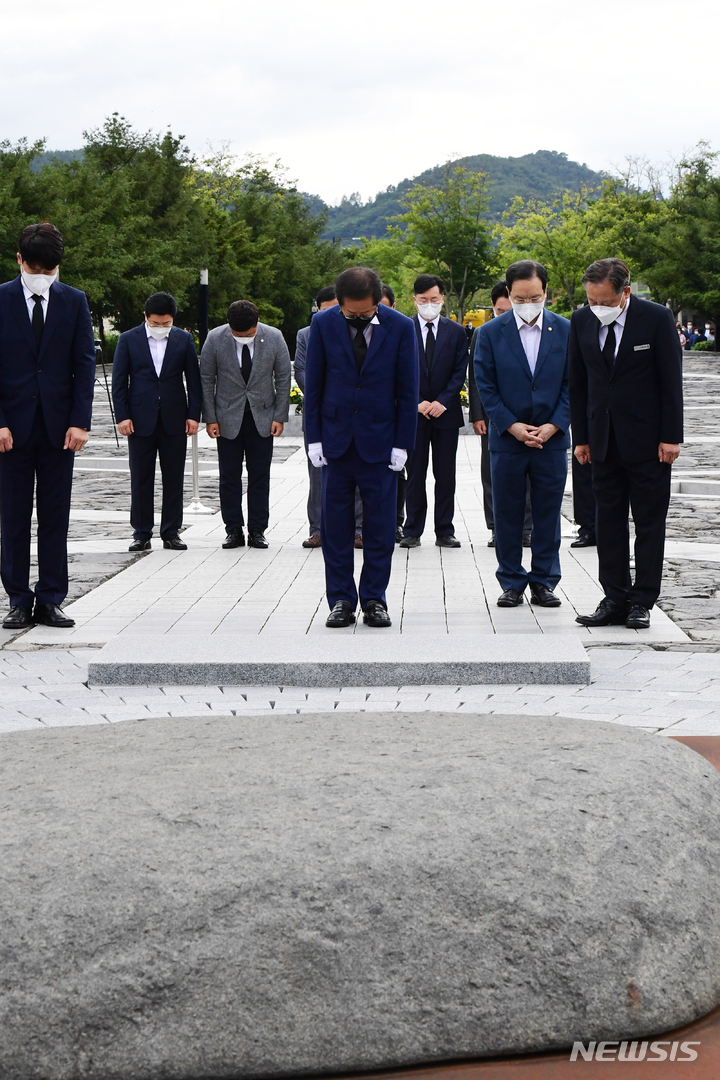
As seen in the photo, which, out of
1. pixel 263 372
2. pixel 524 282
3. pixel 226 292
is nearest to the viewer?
pixel 524 282

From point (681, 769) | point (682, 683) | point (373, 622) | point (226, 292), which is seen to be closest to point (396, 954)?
point (681, 769)

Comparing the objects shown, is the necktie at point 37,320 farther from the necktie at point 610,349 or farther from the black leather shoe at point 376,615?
the necktie at point 610,349

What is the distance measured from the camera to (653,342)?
6922mm

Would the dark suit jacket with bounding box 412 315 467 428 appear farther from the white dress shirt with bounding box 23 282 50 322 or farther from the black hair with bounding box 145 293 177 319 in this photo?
the white dress shirt with bounding box 23 282 50 322

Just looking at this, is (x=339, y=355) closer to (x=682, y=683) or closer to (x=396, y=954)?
(x=682, y=683)

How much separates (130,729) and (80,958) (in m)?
1.11

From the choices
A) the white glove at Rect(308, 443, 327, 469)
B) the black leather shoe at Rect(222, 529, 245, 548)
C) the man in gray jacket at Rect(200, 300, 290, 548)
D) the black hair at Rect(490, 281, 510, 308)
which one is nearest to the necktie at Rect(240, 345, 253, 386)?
the man in gray jacket at Rect(200, 300, 290, 548)

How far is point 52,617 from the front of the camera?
722 centimetres

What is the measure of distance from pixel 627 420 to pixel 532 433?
0.83m

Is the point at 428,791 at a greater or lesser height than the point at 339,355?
lesser

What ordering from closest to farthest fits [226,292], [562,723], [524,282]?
1. [562,723]
2. [524,282]
3. [226,292]

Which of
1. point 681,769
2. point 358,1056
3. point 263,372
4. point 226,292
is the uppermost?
point 226,292

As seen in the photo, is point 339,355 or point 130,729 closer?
point 130,729

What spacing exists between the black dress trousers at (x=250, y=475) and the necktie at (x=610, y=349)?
394 centimetres
